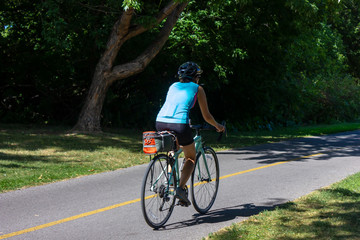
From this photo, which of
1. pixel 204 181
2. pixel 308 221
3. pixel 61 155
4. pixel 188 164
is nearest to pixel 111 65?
pixel 61 155

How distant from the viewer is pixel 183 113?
18.9 feet

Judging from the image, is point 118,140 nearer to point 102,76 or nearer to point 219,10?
point 102,76

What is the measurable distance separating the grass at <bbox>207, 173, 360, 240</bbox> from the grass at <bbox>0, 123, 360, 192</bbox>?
Answer: 4.61 metres

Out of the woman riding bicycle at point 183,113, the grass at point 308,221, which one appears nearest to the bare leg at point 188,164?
the woman riding bicycle at point 183,113

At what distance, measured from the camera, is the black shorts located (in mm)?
A: 5730

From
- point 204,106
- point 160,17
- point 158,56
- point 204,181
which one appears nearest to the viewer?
point 204,106

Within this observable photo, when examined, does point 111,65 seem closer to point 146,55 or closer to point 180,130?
point 146,55

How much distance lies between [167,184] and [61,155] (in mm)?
7132

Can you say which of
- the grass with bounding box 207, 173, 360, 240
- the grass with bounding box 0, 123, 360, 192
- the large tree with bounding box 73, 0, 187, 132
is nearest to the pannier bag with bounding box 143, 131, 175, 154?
the grass with bounding box 207, 173, 360, 240

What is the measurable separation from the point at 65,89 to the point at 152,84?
417 centimetres

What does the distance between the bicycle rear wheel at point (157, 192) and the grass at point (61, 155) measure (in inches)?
142

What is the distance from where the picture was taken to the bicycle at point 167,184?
569cm

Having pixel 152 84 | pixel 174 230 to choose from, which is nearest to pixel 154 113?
pixel 152 84

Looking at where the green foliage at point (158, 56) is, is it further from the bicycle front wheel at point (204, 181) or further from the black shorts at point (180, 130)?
the black shorts at point (180, 130)
